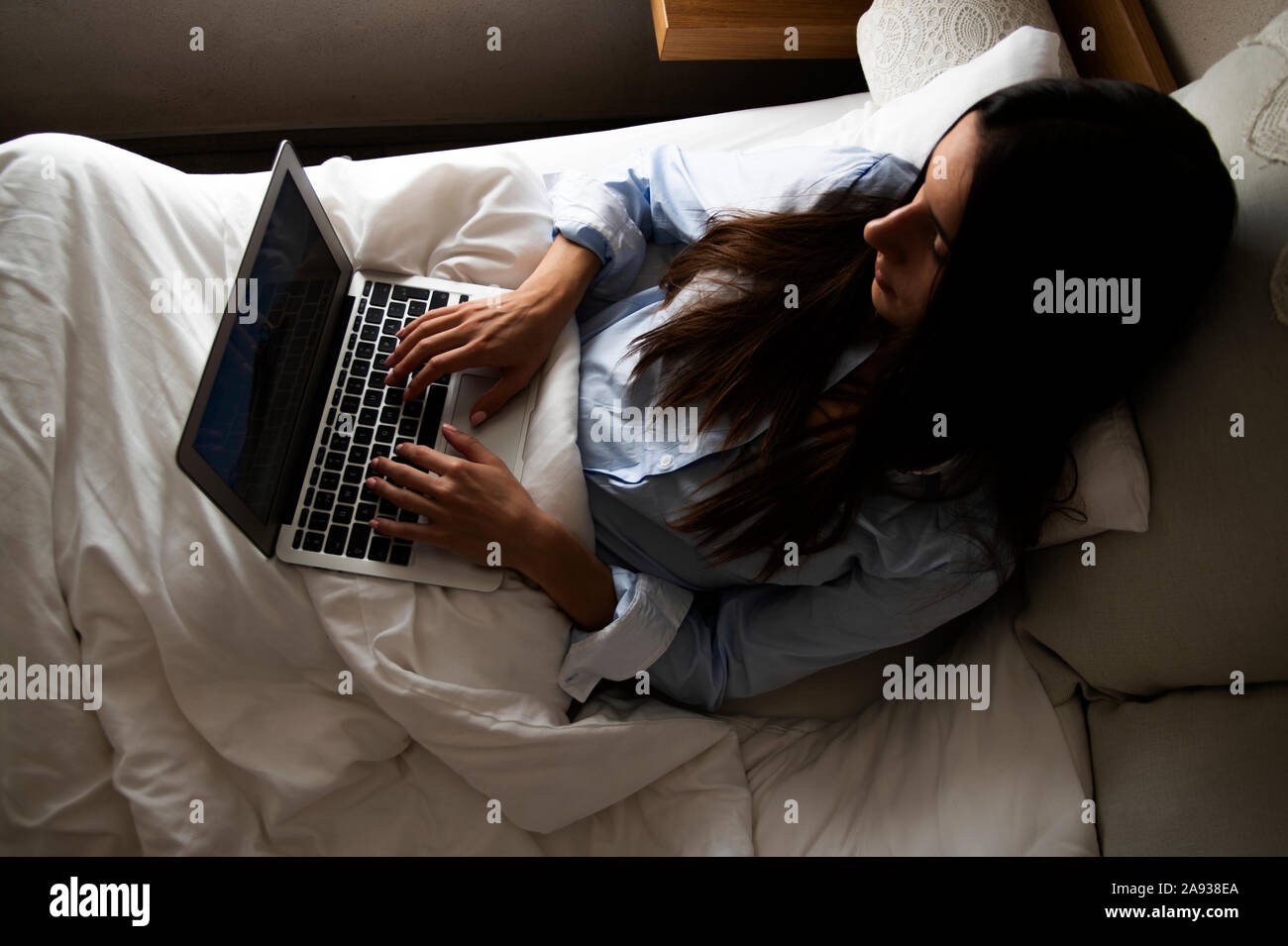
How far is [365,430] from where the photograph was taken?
0.88m

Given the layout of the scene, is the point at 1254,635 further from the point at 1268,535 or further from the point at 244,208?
the point at 244,208

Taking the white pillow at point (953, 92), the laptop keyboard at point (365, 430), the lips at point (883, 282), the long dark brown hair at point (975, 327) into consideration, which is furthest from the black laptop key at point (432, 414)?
the white pillow at point (953, 92)

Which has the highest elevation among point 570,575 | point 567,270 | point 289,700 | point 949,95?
point 949,95

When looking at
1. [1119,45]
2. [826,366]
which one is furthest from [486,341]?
[1119,45]

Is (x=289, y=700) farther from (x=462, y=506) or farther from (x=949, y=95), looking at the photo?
(x=949, y=95)

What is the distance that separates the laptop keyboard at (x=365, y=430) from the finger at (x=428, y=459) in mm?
54

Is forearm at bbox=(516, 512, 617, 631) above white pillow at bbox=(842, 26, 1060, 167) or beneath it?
beneath

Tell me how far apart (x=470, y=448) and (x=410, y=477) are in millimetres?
71

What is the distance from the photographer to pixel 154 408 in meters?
0.83

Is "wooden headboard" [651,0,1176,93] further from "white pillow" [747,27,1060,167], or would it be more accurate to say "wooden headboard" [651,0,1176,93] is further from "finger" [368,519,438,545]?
"finger" [368,519,438,545]

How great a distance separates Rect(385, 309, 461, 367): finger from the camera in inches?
34.9

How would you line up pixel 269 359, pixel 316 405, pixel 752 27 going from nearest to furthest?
pixel 269 359, pixel 316 405, pixel 752 27

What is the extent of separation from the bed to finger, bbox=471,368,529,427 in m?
0.04

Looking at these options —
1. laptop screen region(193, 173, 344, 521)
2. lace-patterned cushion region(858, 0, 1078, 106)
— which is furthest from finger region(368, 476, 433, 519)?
lace-patterned cushion region(858, 0, 1078, 106)
